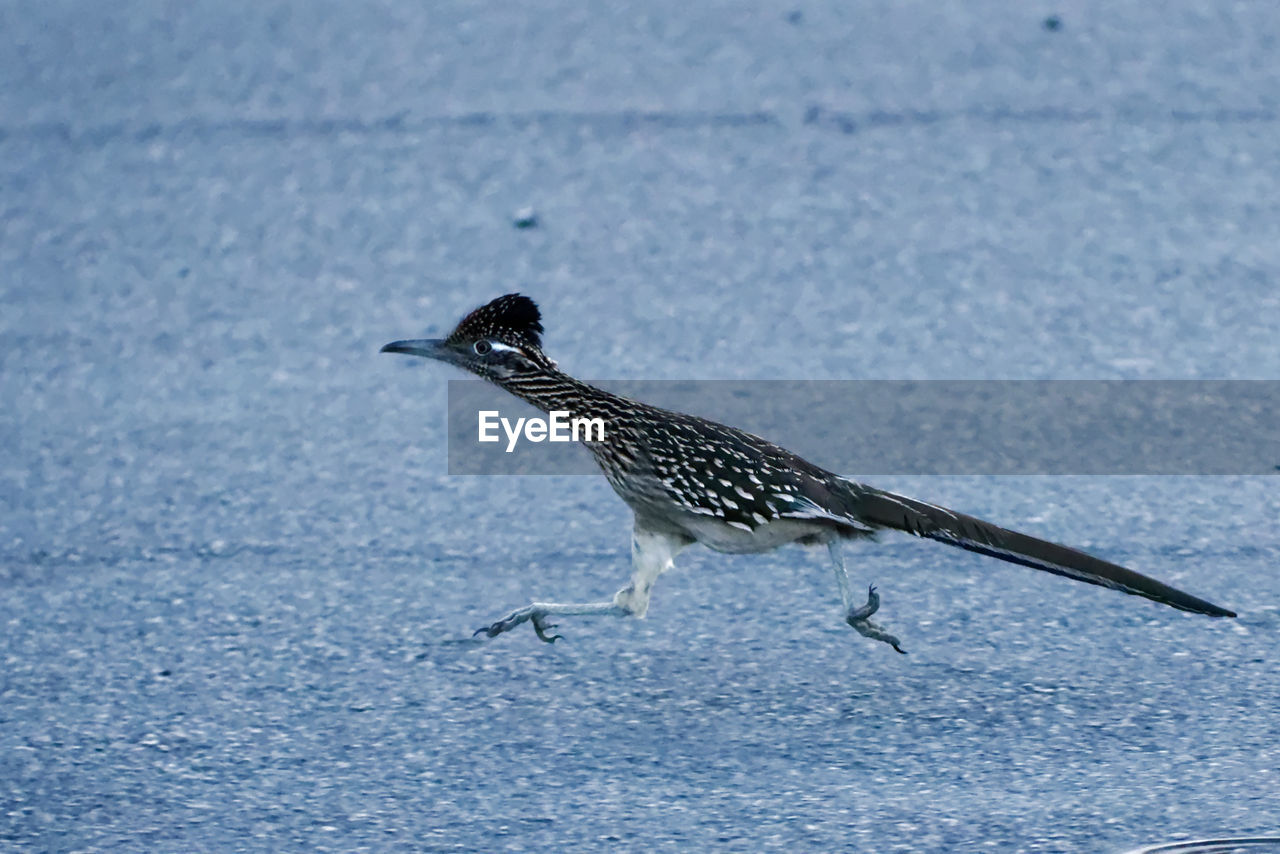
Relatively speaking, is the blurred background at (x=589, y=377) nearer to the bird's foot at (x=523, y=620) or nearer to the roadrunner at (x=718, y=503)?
the bird's foot at (x=523, y=620)

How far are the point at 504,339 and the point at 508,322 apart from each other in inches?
1.8

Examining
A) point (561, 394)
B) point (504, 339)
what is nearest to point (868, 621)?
point (561, 394)

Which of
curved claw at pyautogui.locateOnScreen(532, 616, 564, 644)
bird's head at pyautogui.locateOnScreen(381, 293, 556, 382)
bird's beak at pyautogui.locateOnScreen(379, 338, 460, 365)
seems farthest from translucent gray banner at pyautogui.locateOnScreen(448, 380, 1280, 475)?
curved claw at pyautogui.locateOnScreen(532, 616, 564, 644)

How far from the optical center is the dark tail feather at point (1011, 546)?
185 inches

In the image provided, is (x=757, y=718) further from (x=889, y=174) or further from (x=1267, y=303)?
(x=889, y=174)

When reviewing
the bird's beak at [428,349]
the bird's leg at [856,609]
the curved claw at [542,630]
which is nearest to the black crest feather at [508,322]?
the bird's beak at [428,349]

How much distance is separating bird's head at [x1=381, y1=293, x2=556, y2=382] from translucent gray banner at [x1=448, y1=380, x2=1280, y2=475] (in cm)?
98

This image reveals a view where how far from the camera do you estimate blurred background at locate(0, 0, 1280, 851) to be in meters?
4.39

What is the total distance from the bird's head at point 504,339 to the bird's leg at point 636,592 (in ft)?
1.68

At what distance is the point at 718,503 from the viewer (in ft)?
15.6

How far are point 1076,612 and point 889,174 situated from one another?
3.25 meters

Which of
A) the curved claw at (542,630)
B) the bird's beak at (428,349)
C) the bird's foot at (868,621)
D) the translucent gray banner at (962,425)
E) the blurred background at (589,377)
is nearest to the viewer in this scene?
the blurred background at (589,377)

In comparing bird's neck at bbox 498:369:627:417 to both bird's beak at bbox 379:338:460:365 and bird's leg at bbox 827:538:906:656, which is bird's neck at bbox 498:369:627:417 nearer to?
bird's beak at bbox 379:338:460:365

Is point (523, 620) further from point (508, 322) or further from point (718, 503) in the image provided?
point (508, 322)
